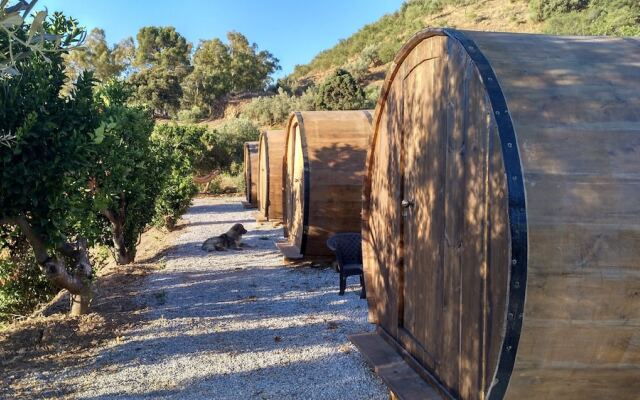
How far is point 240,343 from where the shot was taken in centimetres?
635

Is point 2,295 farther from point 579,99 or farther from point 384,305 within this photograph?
point 579,99

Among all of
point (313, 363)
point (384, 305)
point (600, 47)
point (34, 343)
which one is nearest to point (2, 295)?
point (34, 343)

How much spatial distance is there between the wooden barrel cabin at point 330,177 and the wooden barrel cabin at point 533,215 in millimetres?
5292

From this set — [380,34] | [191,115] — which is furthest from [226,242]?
[380,34]

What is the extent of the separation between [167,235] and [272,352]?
11.0 metres

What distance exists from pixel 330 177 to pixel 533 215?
264 inches

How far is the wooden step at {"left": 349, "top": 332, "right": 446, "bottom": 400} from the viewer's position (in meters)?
3.54

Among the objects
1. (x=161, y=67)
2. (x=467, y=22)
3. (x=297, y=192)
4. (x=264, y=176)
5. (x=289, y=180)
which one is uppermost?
(x=467, y=22)

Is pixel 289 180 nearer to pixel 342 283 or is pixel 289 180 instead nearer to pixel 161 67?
pixel 342 283

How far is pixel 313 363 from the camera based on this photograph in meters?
5.62

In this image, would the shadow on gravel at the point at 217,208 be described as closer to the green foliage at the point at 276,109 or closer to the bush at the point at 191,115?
the green foliage at the point at 276,109

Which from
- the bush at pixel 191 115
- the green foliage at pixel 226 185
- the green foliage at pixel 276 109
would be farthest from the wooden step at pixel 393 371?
the bush at pixel 191 115

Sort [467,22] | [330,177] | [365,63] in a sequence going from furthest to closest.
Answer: [467,22] → [365,63] → [330,177]

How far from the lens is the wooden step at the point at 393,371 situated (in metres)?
3.54
